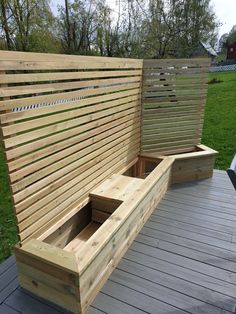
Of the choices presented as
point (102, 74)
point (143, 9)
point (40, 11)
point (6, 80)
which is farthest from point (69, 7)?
point (6, 80)

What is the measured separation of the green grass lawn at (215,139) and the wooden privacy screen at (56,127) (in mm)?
902

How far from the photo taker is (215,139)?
563 cm

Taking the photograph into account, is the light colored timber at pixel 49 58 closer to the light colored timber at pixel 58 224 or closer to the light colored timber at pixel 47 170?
the light colored timber at pixel 47 170

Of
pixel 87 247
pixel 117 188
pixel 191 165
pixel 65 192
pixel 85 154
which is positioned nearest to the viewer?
pixel 87 247

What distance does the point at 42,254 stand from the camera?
1.75 metres

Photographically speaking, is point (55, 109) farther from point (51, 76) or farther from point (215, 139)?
point (215, 139)

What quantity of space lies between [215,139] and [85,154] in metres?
4.02

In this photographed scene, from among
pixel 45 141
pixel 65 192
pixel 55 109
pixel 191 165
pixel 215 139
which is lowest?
pixel 215 139

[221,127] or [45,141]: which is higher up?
[45,141]

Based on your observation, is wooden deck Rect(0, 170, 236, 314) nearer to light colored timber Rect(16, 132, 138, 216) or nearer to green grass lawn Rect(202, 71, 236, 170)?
light colored timber Rect(16, 132, 138, 216)

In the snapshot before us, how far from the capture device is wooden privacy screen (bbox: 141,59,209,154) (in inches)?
139

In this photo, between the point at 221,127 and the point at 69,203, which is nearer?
the point at 69,203

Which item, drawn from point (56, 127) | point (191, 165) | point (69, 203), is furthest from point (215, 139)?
point (56, 127)

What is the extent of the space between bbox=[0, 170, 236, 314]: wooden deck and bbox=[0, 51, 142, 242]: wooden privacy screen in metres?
0.55
